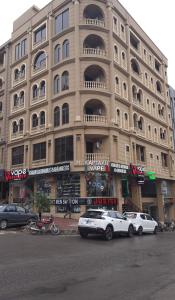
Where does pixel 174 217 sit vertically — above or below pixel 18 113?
below

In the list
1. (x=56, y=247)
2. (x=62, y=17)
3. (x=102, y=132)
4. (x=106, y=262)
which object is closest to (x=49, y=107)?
(x=102, y=132)

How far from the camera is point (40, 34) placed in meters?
32.2

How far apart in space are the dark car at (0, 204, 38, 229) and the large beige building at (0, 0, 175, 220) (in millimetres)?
5104

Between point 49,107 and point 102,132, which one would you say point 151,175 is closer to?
point 102,132

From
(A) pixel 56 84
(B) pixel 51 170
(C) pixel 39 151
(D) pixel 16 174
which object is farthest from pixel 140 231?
(A) pixel 56 84

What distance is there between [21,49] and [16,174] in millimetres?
15606

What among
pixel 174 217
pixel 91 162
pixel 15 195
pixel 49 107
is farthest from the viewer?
pixel 174 217

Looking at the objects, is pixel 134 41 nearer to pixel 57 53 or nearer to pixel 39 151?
pixel 57 53

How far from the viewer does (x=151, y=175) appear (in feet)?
104

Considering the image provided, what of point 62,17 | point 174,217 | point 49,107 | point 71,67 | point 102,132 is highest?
point 62,17

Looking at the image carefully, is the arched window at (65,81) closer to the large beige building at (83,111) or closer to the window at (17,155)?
the large beige building at (83,111)

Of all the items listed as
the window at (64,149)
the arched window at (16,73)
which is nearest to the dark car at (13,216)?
the window at (64,149)

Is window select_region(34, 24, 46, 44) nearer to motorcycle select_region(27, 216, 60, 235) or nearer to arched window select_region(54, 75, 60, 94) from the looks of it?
arched window select_region(54, 75, 60, 94)

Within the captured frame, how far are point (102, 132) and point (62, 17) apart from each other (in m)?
13.6
